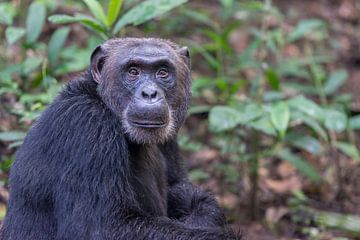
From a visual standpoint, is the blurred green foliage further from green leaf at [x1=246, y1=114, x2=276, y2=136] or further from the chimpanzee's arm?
the chimpanzee's arm

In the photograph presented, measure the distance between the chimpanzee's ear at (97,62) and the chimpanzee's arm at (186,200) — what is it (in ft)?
3.68

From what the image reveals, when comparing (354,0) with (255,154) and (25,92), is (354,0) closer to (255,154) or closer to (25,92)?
(255,154)

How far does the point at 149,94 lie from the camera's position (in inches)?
216

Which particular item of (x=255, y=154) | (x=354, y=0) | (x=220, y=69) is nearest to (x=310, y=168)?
(x=255, y=154)

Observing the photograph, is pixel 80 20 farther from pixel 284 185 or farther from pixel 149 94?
pixel 284 185

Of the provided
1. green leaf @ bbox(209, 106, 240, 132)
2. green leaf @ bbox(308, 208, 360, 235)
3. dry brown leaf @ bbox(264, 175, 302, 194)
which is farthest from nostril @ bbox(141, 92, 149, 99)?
dry brown leaf @ bbox(264, 175, 302, 194)

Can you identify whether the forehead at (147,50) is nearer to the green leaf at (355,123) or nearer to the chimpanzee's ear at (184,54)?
the chimpanzee's ear at (184,54)

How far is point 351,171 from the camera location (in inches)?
377

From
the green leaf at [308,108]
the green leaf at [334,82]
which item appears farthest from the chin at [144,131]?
the green leaf at [334,82]

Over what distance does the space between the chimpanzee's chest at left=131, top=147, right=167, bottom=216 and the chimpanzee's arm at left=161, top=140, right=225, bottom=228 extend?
0.84 ft

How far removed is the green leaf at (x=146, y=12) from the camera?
6.75 metres

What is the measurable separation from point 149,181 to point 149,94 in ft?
2.81

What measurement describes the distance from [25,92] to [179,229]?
10.1 ft

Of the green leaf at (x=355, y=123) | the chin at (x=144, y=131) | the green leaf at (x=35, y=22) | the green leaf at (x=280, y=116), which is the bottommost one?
the green leaf at (x=355, y=123)
